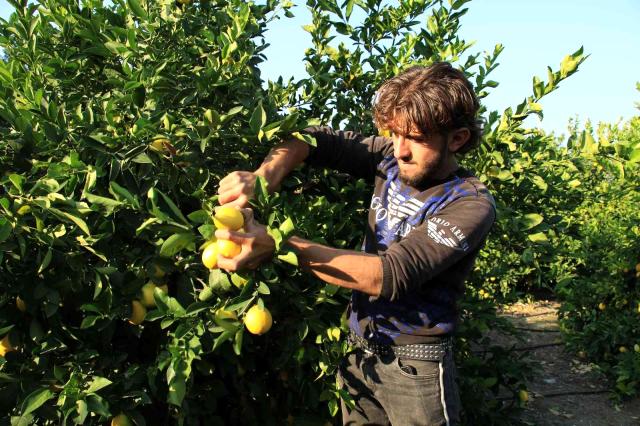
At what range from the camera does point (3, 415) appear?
191cm

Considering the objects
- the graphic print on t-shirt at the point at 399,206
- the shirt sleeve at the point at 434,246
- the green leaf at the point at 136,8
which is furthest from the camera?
the green leaf at the point at 136,8

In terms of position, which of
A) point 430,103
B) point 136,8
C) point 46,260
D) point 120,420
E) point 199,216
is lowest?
point 120,420

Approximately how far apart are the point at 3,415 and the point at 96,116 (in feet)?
3.46

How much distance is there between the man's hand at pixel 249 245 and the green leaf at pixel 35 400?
76 cm

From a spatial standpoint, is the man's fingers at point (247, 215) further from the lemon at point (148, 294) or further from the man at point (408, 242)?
the lemon at point (148, 294)

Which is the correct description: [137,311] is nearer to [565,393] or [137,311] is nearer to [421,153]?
[421,153]

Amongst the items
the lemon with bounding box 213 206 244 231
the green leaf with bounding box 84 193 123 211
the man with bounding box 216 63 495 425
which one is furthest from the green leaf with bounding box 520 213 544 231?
the green leaf with bounding box 84 193 123 211

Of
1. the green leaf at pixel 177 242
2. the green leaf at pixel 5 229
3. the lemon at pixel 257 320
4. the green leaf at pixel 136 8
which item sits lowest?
the lemon at pixel 257 320

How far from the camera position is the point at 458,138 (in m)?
2.04

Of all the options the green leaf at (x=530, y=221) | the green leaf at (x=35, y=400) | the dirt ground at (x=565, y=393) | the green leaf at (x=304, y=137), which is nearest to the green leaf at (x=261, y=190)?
the green leaf at (x=304, y=137)

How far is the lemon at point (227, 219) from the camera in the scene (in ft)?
5.00

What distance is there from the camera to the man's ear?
200 centimetres

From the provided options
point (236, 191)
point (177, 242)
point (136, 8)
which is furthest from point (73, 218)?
point (136, 8)

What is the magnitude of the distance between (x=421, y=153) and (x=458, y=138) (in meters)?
→ 0.17
